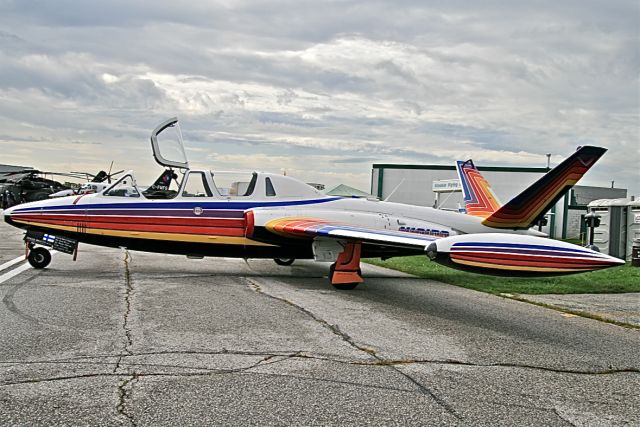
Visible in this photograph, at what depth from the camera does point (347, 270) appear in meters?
11.2

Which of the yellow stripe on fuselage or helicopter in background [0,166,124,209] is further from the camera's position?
helicopter in background [0,166,124,209]

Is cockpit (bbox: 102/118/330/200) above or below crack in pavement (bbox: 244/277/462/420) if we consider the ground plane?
above

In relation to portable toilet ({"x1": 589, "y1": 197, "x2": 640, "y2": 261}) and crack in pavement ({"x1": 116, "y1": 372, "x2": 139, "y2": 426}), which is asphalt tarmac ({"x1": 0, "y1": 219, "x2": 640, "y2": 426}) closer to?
crack in pavement ({"x1": 116, "y1": 372, "x2": 139, "y2": 426})

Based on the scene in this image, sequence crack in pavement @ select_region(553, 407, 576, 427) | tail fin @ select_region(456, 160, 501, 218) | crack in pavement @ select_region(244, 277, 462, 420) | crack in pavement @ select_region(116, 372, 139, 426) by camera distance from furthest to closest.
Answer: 1. tail fin @ select_region(456, 160, 501, 218)
2. crack in pavement @ select_region(244, 277, 462, 420)
3. crack in pavement @ select_region(553, 407, 576, 427)
4. crack in pavement @ select_region(116, 372, 139, 426)

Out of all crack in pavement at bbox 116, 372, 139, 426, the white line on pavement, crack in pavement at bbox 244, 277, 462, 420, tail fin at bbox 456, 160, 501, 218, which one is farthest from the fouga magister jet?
crack in pavement at bbox 116, 372, 139, 426

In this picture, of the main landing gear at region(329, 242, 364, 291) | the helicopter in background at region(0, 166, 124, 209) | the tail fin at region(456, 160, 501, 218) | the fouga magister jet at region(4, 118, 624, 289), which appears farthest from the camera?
the helicopter in background at region(0, 166, 124, 209)

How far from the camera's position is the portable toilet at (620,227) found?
19953 mm

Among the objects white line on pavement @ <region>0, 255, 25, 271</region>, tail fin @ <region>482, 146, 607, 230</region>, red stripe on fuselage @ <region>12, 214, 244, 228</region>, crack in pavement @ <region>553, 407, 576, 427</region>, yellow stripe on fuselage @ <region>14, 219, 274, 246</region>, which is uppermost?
tail fin @ <region>482, 146, 607, 230</region>

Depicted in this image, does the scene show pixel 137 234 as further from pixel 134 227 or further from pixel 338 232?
pixel 338 232

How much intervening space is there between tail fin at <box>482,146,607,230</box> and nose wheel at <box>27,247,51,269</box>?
9.23 meters

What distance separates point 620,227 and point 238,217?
13.6 metres

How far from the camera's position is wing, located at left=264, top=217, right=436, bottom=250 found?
9.59m

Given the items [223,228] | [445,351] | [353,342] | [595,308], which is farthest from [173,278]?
Result: [595,308]

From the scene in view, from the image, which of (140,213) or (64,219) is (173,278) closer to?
(140,213)
